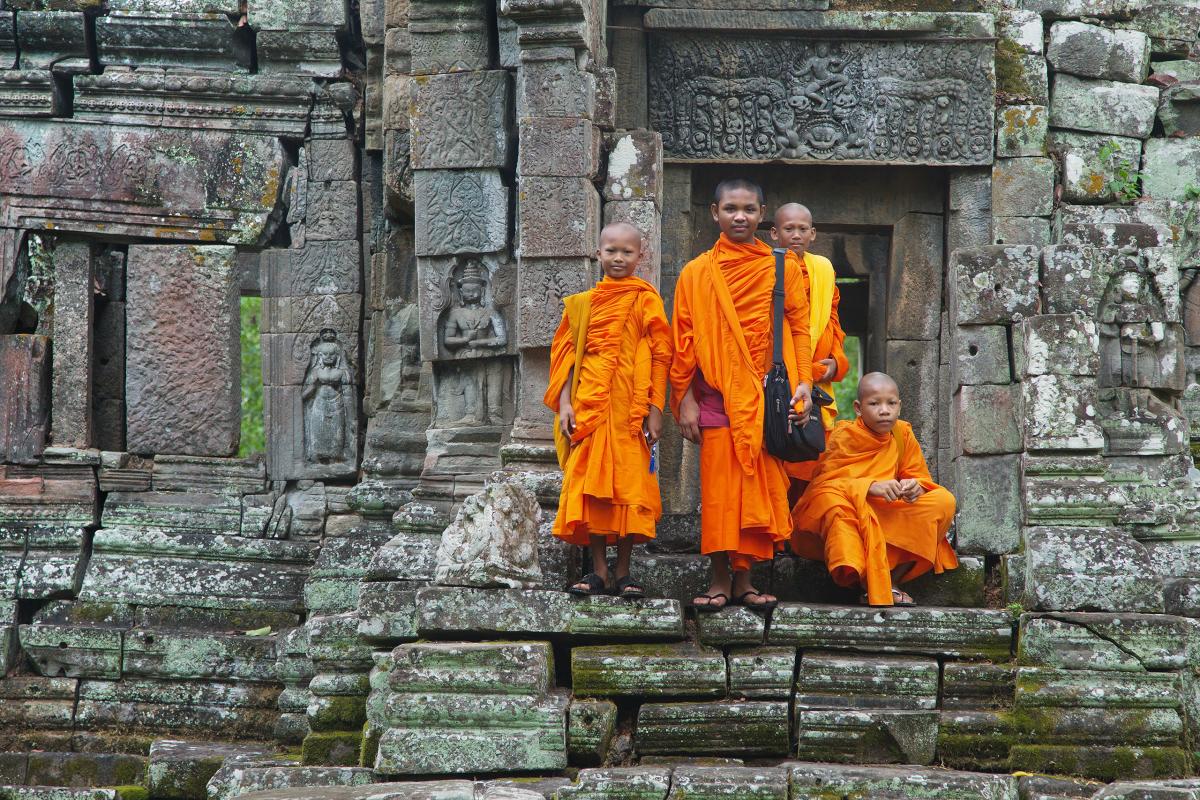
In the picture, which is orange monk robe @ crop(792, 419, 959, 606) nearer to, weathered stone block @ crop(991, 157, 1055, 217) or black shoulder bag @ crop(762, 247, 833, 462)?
black shoulder bag @ crop(762, 247, 833, 462)

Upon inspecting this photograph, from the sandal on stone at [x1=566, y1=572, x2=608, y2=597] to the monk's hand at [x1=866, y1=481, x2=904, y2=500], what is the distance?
3.80 feet

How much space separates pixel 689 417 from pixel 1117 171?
11.9 feet

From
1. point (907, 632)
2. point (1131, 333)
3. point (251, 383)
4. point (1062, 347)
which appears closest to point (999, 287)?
point (1062, 347)

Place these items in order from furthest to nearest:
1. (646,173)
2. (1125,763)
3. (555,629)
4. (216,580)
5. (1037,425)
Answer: (216,580), (646,173), (1037,425), (555,629), (1125,763)

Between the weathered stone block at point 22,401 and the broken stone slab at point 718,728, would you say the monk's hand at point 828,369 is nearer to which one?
the broken stone slab at point 718,728

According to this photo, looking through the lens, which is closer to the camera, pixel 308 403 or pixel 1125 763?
pixel 1125 763

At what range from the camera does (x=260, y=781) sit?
21.1 feet

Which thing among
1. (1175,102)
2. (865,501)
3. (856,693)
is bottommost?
(856,693)

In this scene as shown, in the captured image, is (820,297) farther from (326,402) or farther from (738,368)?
(326,402)

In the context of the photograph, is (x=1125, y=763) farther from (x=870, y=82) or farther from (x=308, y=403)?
(x=308, y=403)

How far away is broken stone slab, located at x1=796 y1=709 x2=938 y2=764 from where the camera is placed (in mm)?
5918

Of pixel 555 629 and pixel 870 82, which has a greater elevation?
pixel 870 82

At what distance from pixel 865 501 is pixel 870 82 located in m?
3.14

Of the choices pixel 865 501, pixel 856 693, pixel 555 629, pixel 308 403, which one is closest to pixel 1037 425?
pixel 865 501
